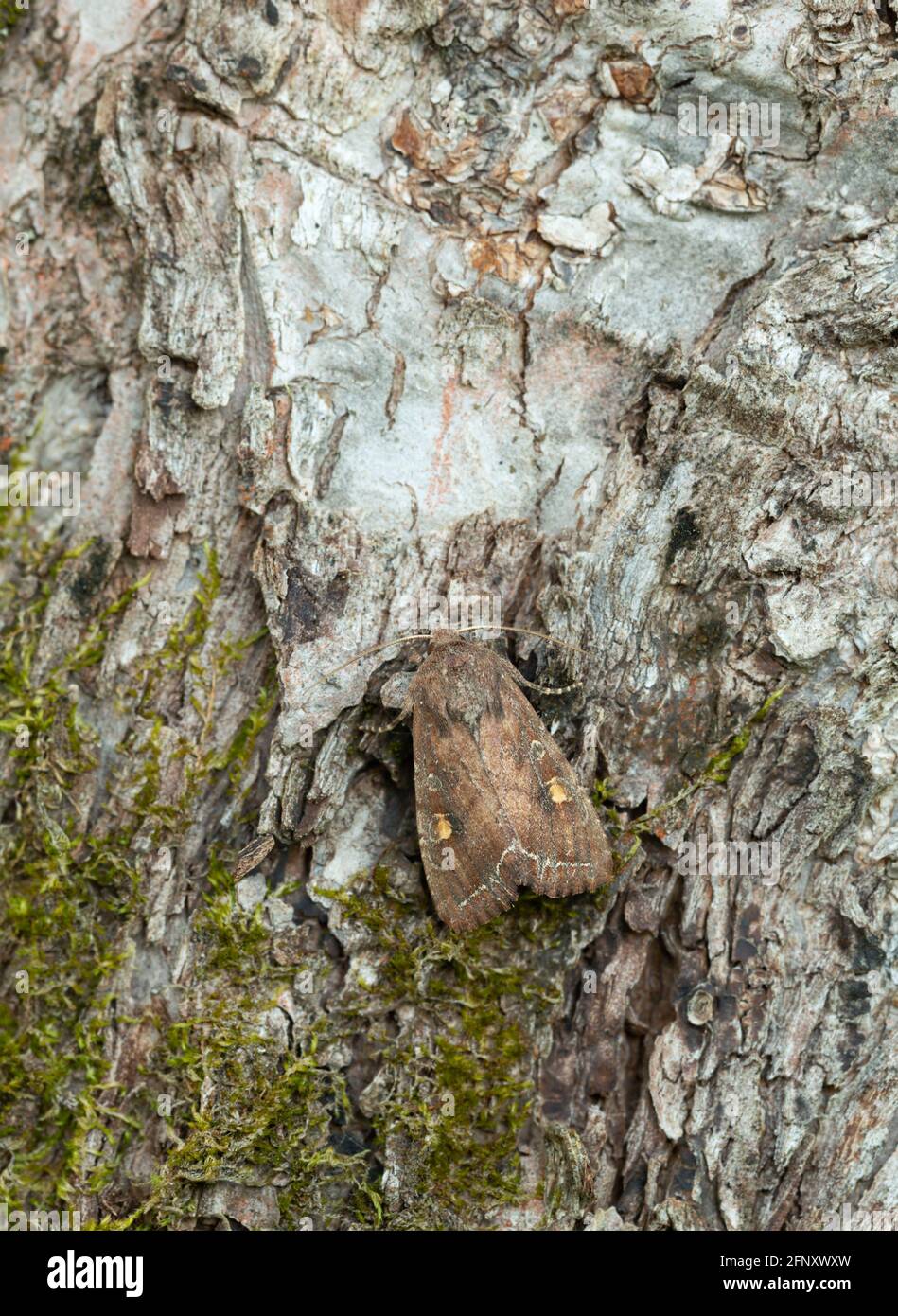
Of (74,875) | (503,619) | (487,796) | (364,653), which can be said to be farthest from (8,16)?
(487,796)

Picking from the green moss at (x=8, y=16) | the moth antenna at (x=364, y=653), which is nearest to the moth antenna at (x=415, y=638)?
the moth antenna at (x=364, y=653)

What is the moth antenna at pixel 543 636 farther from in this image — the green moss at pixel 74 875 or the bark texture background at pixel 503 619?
the green moss at pixel 74 875

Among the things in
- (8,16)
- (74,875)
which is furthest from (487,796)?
(8,16)

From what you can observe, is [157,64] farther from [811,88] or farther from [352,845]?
[352,845]

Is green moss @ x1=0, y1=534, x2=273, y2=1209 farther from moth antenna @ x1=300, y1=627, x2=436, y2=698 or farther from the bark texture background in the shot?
moth antenna @ x1=300, y1=627, x2=436, y2=698

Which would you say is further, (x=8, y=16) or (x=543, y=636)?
(x=8, y=16)

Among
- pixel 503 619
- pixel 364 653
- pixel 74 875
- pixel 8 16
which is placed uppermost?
pixel 8 16

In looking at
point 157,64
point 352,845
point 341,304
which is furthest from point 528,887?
point 157,64

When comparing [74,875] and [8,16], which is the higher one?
[8,16]

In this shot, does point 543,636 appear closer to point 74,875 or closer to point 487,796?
point 487,796
